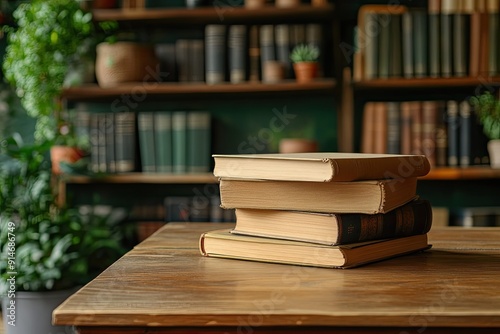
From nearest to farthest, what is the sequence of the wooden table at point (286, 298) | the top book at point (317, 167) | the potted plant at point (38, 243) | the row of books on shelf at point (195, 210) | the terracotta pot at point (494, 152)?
1. the wooden table at point (286, 298)
2. the top book at point (317, 167)
3. the potted plant at point (38, 243)
4. the terracotta pot at point (494, 152)
5. the row of books on shelf at point (195, 210)

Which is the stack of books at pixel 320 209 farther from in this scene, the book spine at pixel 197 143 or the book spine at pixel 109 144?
the book spine at pixel 109 144

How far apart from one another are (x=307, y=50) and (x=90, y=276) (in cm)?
123

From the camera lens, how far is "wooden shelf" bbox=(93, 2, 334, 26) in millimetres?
2834

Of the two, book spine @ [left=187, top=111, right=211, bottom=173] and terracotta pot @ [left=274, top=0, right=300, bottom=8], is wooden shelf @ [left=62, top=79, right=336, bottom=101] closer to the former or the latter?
book spine @ [left=187, top=111, right=211, bottom=173]

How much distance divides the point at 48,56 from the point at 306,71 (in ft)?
3.51

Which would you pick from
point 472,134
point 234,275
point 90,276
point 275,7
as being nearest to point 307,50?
point 275,7

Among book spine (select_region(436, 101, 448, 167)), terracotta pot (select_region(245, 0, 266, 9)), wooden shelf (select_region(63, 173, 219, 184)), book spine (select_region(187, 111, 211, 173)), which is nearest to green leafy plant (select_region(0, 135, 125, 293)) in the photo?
wooden shelf (select_region(63, 173, 219, 184))

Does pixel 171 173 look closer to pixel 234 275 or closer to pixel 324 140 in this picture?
pixel 324 140

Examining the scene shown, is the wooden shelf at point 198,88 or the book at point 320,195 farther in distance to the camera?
the wooden shelf at point 198,88

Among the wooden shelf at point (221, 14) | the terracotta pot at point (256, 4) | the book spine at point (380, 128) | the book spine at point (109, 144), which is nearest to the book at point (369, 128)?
the book spine at point (380, 128)

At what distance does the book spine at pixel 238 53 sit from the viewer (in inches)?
111

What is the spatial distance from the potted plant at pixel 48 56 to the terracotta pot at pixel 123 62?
0.13 metres

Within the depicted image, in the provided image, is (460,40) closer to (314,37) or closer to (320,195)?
(314,37)

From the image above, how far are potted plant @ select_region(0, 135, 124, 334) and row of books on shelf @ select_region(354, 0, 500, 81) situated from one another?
1.23 meters
